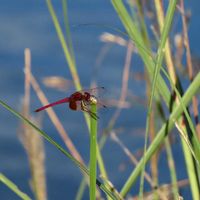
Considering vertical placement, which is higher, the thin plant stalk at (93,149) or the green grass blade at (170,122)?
the green grass blade at (170,122)

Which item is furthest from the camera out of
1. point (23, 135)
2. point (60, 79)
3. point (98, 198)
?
point (60, 79)

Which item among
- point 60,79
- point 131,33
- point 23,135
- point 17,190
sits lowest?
point 17,190

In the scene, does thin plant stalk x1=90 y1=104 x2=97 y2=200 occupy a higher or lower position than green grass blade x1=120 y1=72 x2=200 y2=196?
lower

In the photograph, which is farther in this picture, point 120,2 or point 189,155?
point 189,155

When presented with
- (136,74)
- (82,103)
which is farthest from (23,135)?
(136,74)

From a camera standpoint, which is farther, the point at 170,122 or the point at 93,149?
the point at 170,122

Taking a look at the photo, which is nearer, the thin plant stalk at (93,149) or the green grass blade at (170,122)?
the thin plant stalk at (93,149)

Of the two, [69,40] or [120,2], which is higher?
[69,40]

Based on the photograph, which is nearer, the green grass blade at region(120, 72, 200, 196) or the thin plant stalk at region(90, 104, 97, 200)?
the thin plant stalk at region(90, 104, 97, 200)

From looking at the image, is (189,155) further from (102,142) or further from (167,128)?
(102,142)

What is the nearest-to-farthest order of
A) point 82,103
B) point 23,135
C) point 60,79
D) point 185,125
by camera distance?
point 82,103
point 185,125
point 23,135
point 60,79
